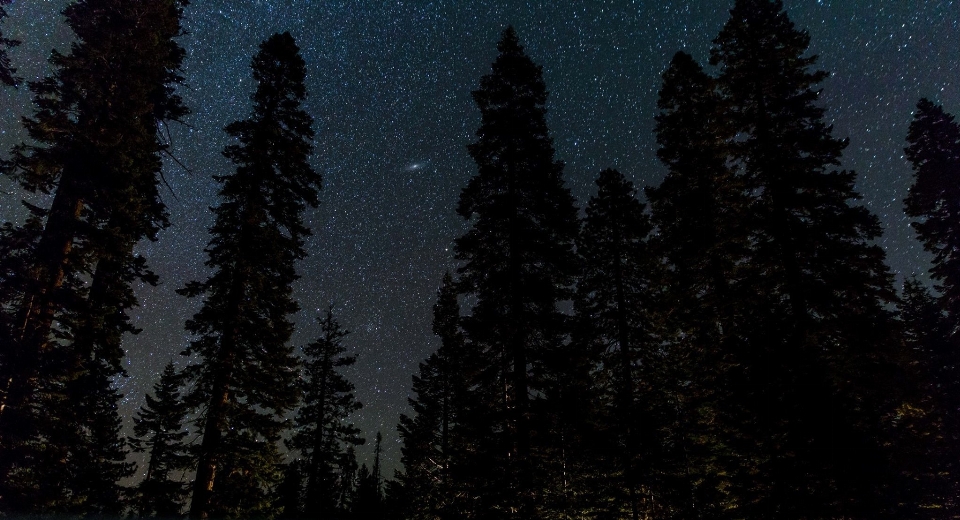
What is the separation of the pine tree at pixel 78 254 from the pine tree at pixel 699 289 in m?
16.2

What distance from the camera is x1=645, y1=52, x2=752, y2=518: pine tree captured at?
48.1 feet

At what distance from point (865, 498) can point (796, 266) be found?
6086mm

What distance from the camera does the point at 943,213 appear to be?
73.5 ft

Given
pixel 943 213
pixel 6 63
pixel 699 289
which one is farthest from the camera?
pixel 943 213

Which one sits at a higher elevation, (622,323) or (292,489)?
(622,323)

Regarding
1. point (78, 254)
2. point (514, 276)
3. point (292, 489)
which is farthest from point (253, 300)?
point (292, 489)

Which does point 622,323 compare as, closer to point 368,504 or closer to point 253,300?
point 253,300

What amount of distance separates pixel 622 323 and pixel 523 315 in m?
7.56

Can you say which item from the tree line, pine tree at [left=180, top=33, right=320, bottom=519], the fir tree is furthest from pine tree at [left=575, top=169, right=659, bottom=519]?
the fir tree

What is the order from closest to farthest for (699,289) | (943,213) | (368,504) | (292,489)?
(699,289)
(943,213)
(292,489)
(368,504)

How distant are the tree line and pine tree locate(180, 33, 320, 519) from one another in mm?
80

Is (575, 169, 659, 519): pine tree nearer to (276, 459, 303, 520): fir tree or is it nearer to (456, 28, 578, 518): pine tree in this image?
(456, 28, 578, 518): pine tree

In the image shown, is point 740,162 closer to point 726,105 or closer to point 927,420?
point 726,105

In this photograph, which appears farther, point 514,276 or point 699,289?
point 699,289
